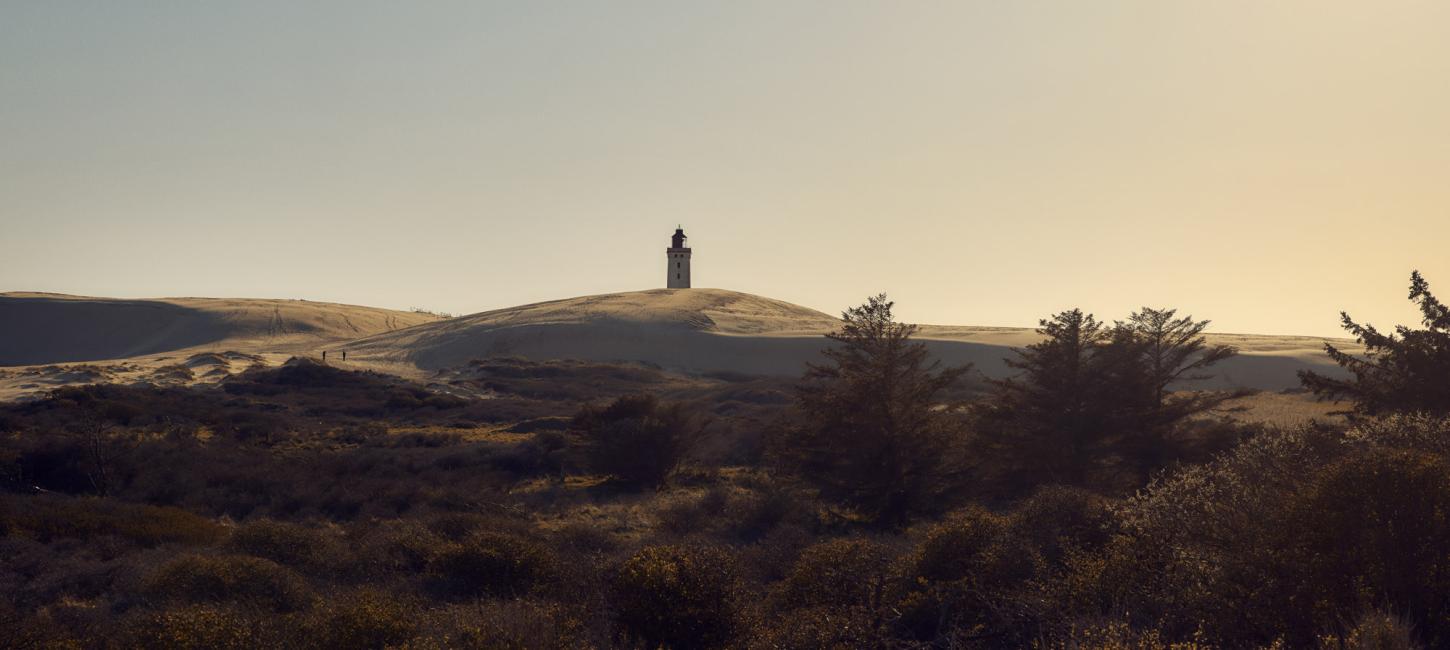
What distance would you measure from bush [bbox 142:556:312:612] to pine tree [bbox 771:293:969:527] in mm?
12109

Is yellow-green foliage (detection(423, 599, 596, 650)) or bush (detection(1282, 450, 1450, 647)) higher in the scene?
bush (detection(1282, 450, 1450, 647))

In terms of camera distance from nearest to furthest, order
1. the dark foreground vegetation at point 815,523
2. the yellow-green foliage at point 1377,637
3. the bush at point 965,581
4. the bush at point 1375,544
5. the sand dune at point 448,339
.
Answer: the yellow-green foliage at point 1377,637 → the bush at point 1375,544 → the dark foreground vegetation at point 815,523 → the bush at point 965,581 → the sand dune at point 448,339

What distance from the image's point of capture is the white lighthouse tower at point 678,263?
12394 centimetres

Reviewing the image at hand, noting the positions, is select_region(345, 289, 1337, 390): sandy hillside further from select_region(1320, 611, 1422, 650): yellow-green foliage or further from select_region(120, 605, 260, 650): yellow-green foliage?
select_region(120, 605, 260, 650): yellow-green foliage

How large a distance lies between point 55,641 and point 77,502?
1169cm

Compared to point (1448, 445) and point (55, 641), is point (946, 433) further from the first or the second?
point (55, 641)

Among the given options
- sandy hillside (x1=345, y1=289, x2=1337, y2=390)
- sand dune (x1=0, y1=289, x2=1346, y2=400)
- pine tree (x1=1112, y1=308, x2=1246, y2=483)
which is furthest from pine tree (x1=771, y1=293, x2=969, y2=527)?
sandy hillside (x1=345, y1=289, x2=1337, y2=390)

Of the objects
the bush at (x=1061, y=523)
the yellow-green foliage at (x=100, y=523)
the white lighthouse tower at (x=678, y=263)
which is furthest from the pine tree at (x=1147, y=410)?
the white lighthouse tower at (x=678, y=263)

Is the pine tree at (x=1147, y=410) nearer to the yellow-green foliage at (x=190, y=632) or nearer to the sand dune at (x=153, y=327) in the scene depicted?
the yellow-green foliage at (x=190, y=632)

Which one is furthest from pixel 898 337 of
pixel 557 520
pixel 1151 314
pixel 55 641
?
pixel 55 641

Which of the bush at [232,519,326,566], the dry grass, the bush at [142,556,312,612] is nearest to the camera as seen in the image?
the bush at [142,556,312,612]

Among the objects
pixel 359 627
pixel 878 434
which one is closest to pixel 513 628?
pixel 359 627

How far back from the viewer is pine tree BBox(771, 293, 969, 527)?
21312 mm

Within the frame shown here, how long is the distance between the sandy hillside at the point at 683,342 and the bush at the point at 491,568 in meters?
55.7
